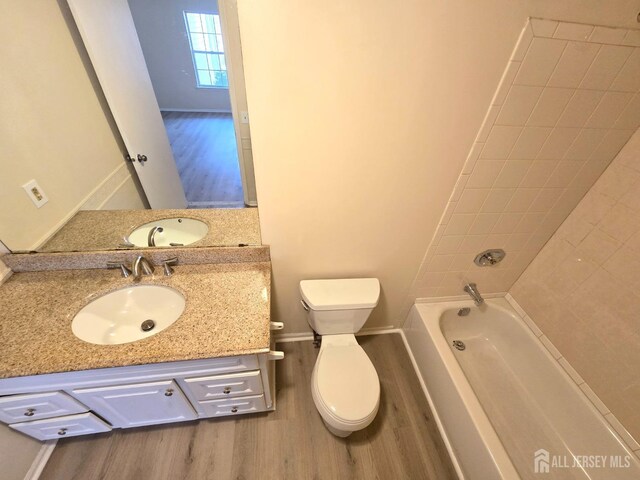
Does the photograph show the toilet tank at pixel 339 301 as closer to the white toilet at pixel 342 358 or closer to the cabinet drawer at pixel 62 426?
the white toilet at pixel 342 358

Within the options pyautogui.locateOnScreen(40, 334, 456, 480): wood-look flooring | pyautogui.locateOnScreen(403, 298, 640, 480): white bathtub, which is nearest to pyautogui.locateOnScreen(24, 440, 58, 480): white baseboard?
pyautogui.locateOnScreen(40, 334, 456, 480): wood-look flooring

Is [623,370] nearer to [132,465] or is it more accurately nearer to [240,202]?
[240,202]

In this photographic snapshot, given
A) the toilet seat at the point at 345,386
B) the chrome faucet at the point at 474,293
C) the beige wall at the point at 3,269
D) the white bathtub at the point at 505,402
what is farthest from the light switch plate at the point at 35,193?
the chrome faucet at the point at 474,293

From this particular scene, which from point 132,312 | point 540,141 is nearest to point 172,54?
point 132,312

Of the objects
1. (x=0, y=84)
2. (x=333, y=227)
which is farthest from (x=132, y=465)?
(x=0, y=84)

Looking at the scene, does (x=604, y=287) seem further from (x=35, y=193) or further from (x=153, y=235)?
(x=35, y=193)

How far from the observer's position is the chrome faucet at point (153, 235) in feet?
3.79

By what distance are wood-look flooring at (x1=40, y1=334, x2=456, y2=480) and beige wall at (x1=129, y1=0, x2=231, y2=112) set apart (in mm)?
1573

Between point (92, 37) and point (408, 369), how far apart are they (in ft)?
7.45

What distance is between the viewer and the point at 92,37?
922mm

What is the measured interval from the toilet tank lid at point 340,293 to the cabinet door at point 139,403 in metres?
0.69

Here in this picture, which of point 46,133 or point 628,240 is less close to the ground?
point 46,133

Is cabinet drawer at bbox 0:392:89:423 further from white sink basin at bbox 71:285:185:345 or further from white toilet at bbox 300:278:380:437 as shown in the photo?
white toilet at bbox 300:278:380:437

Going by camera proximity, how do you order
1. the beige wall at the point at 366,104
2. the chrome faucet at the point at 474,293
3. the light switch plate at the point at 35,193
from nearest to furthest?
the beige wall at the point at 366,104
the light switch plate at the point at 35,193
the chrome faucet at the point at 474,293
